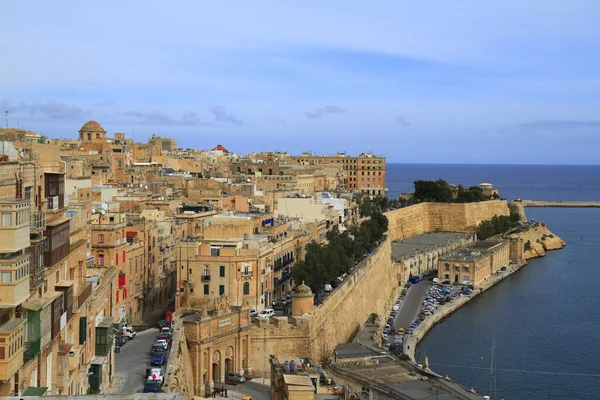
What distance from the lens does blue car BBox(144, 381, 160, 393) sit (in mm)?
14624

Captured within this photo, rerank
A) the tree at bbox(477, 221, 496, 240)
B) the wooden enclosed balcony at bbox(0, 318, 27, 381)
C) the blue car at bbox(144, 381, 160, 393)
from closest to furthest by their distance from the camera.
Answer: the wooden enclosed balcony at bbox(0, 318, 27, 381) → the blue car at bbox(144, 381, 160, 393) → the tree at bbox(477, 221, 496, 240)

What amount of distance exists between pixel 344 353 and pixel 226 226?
22.1 ft

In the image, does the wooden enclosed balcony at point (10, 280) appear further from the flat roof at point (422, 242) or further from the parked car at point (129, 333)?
the flat roof at point (422, 242)

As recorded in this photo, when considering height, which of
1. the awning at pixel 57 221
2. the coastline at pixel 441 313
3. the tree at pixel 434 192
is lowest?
the coastline at pixel 441 313

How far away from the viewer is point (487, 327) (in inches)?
1319

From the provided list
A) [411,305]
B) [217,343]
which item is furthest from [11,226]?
[411,305]

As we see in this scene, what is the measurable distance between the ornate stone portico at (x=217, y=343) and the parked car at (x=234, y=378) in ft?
0.36

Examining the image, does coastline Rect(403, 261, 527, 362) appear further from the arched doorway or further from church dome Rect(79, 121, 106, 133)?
church dome Rect(79, 121, 106, 133)

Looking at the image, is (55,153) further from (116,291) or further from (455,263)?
(455,263)

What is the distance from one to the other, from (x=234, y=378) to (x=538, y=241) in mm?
42034

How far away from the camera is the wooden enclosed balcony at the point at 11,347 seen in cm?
926

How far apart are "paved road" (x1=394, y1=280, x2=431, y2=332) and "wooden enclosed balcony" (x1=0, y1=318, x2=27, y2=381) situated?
870 inches

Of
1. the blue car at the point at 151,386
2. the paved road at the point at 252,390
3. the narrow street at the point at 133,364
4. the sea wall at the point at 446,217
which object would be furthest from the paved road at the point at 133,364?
the sea wall at the point at 446,217

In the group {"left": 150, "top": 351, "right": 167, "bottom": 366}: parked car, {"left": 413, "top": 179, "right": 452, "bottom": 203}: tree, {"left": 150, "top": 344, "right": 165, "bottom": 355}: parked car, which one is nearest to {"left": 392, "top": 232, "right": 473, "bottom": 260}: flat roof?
{"left": 413, "top": 179, "right": 452, "bottom": 203}: tree
